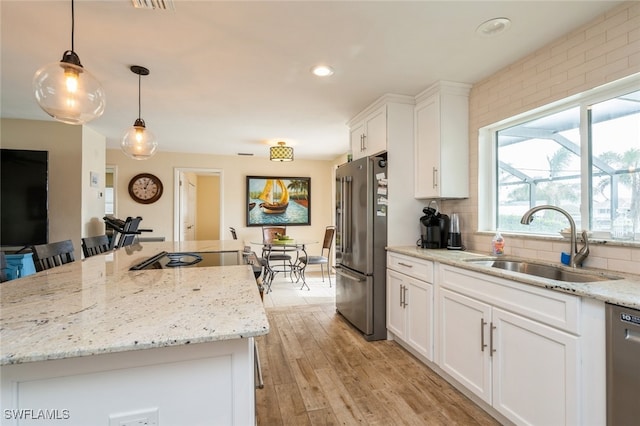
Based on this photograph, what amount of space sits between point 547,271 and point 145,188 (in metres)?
5.62

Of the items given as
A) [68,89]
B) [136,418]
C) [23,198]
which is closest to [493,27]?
[68,89]

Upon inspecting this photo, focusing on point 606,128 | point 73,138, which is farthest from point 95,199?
point 606,128

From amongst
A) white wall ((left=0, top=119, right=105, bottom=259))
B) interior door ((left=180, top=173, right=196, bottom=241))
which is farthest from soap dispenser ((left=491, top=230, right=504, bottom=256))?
interior door ((left=180, top=173, right=196, bottom=241))

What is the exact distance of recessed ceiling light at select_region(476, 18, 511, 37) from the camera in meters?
1.74

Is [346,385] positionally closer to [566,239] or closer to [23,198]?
[566,239]

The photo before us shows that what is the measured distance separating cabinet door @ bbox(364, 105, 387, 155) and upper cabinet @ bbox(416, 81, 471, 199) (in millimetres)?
376

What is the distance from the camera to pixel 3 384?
0.71 m

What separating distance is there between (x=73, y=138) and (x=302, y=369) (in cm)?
370

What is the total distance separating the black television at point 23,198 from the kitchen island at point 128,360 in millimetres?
3129

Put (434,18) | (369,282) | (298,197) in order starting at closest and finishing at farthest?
(434,18), (369,282), (298,197)

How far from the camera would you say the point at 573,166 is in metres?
1.99

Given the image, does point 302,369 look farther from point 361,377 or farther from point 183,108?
point 183,108

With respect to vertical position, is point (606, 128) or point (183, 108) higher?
point (183, 108)

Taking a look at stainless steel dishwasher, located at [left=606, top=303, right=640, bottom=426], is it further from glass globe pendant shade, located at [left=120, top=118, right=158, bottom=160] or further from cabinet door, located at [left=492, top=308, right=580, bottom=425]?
glass globe pendant shade, located at [left=120, top=118, right=158, bottom=160]
